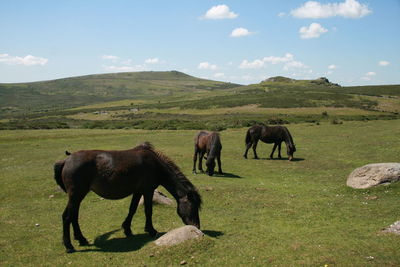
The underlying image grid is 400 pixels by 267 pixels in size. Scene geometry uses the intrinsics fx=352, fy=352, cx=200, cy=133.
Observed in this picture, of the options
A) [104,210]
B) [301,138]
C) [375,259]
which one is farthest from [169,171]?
[301,138]

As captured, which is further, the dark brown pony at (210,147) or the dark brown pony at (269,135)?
the dark brown pony at (269,135)

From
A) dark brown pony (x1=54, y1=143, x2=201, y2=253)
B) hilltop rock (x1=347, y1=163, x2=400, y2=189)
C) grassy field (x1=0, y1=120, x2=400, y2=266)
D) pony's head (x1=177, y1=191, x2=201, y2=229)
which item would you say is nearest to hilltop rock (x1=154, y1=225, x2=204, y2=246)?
grassy field (x1=0, y1=120, x2=400, y2=266)

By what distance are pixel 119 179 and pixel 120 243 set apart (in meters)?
1.94

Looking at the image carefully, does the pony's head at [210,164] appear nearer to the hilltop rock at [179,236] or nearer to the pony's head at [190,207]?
the pony's head at [190,207]

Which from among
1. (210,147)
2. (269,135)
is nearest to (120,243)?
(210,147)

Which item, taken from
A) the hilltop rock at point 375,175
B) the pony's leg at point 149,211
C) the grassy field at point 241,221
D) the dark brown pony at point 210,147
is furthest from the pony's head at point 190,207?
the dark brown pony at point 210,147

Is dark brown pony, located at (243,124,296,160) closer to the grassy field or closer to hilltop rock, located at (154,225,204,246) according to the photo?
the grassy field

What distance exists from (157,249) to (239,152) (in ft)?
73.3

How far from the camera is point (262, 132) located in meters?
28.9

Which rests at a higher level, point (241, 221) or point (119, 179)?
point (119, 179)

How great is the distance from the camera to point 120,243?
34.3 ft

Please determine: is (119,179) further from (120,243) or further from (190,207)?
(190,207)

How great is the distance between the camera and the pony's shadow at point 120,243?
10.0 meters

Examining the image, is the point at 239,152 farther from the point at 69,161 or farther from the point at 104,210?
the point at 69,161
